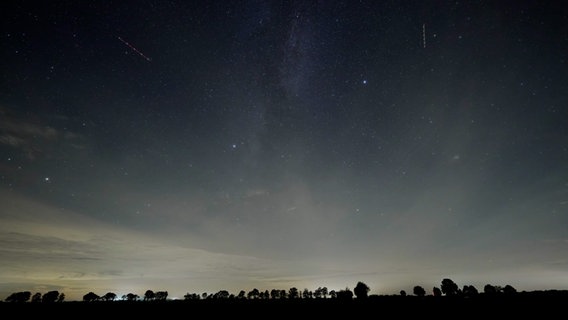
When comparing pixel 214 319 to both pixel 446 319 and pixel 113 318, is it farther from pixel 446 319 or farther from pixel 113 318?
pixel 446 319

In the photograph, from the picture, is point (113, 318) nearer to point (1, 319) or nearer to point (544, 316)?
point (1, 319)

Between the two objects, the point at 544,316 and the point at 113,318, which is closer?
the point at 544,316

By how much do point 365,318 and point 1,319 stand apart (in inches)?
1483

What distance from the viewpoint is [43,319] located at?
31094 mm

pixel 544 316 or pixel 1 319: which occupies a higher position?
pixel 544 316

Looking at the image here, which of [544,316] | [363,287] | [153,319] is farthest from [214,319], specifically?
[363,287]

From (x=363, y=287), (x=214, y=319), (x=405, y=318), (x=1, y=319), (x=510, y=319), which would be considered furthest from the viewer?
(x=363, y=287)

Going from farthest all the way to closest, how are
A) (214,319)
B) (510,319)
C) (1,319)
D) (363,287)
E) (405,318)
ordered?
(363,287), (1,319), (214,319), (405,318), (510,319)

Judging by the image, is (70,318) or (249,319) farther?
(70,318)

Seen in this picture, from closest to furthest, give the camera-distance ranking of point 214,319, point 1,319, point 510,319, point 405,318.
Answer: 1. point 510,319
2. point 405,318
3. point 214,319
4. point 1,319

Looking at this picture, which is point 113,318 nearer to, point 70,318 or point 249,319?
point 70,318

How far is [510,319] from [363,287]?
180 meters

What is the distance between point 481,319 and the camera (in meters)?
25.8

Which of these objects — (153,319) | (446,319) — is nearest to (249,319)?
(153,319)
